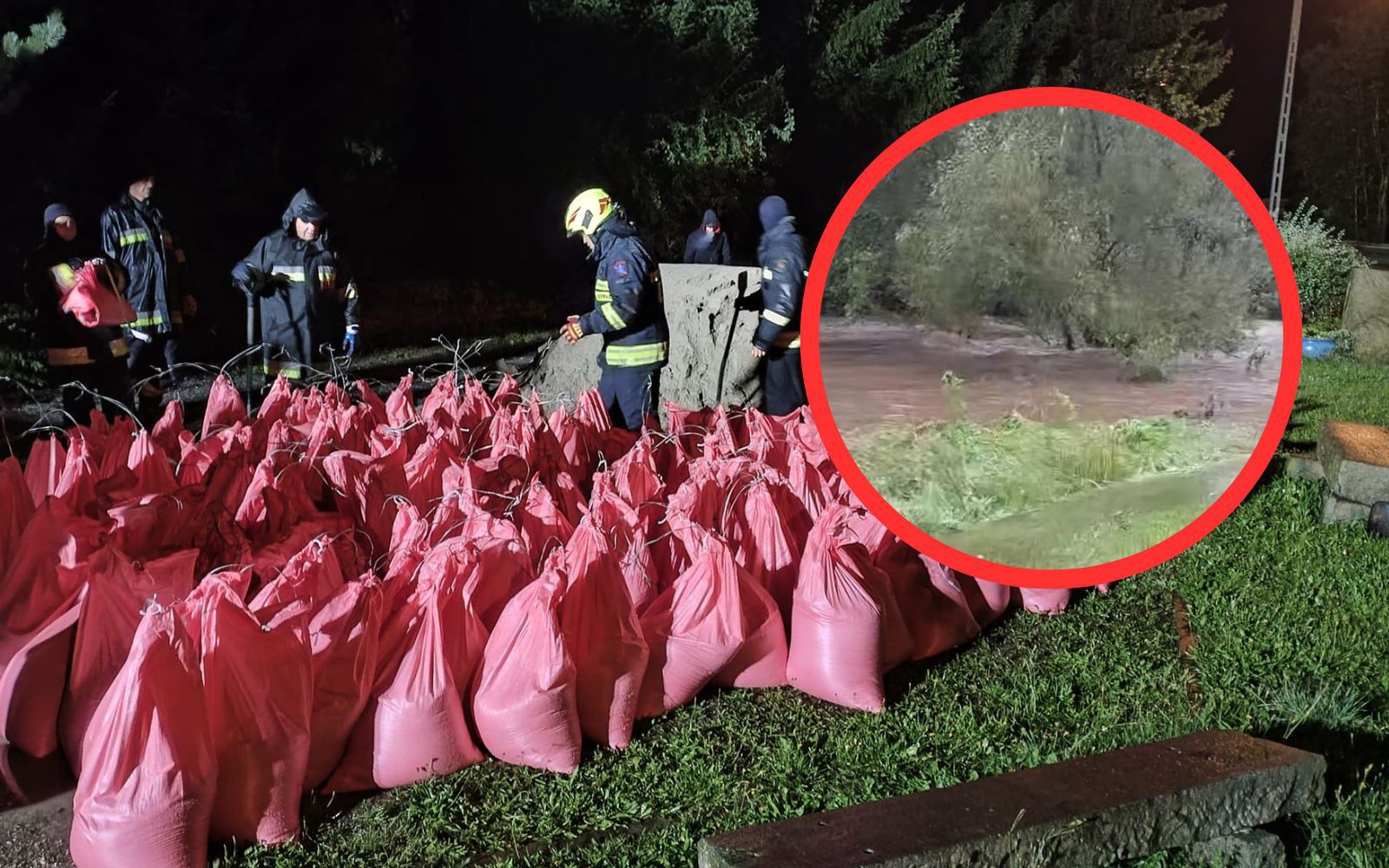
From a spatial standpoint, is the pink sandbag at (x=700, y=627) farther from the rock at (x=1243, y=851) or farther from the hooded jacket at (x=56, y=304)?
the hooded jacket at (x=56, y=304)

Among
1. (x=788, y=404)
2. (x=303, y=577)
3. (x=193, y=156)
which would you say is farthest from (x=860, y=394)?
(x=193, y=156)

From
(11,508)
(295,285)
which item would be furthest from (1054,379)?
(295,285)

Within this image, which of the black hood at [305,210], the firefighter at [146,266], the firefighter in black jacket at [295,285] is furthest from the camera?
the firefighter at [146,266]

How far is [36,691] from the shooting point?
2.98 meters

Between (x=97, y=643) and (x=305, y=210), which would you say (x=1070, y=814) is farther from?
(x=305, y=210)

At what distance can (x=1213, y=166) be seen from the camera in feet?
6.49

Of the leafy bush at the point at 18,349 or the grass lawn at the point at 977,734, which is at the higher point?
A: the leafy bush at the point at 18,349

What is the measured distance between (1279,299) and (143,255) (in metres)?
7.63

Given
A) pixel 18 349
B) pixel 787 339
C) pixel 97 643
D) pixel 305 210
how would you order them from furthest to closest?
pixel 18 349
pixel 305 210
pixel 787 339
pixel 97 643

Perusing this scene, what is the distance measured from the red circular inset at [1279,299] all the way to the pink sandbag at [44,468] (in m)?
3.02

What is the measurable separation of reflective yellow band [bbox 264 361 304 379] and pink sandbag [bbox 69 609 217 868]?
4.48 meters

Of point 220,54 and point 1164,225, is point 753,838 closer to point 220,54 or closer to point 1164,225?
point 1164,225

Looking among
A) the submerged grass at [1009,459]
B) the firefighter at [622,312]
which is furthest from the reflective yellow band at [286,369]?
the submerged grass at [1009,459]

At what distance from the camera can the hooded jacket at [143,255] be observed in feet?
25.0
